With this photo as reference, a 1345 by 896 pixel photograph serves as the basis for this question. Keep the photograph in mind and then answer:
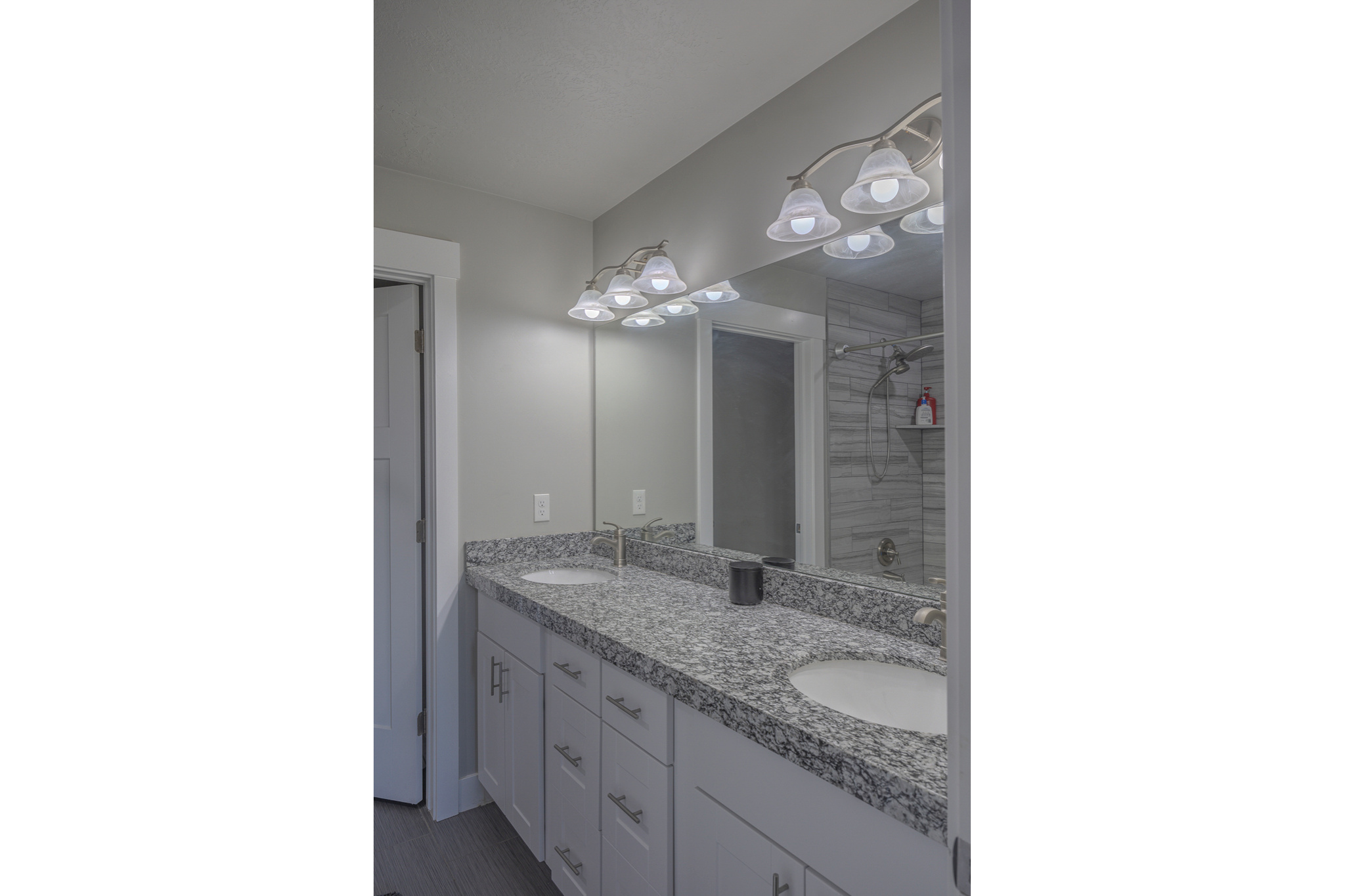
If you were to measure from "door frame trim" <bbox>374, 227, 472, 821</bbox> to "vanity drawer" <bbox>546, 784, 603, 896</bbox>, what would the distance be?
0.72 m

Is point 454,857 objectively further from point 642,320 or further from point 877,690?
point 642,320

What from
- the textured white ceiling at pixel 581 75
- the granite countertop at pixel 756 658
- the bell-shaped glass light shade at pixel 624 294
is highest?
the textured white ceiling at pixel 581 75

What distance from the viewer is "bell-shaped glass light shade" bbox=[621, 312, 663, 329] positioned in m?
2.46

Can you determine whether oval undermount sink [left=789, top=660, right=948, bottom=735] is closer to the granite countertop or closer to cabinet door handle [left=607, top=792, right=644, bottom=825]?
the granite countertop

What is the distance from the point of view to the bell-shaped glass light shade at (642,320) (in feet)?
8.09

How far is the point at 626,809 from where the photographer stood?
1.42 meters

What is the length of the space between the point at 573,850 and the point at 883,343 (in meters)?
1.58

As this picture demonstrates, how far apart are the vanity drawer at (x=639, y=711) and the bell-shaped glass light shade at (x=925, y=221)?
1203 mm

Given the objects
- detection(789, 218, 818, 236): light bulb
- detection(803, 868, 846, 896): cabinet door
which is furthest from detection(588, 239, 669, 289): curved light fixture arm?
detection(803, 868, 846, 896): cabinet door

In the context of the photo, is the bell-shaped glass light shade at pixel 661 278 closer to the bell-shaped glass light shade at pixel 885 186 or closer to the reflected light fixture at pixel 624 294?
the reflected light fixture at pixel 624 294

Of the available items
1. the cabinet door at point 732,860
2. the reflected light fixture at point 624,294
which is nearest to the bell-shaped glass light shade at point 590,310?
the reflected light fixture at point 624,294
